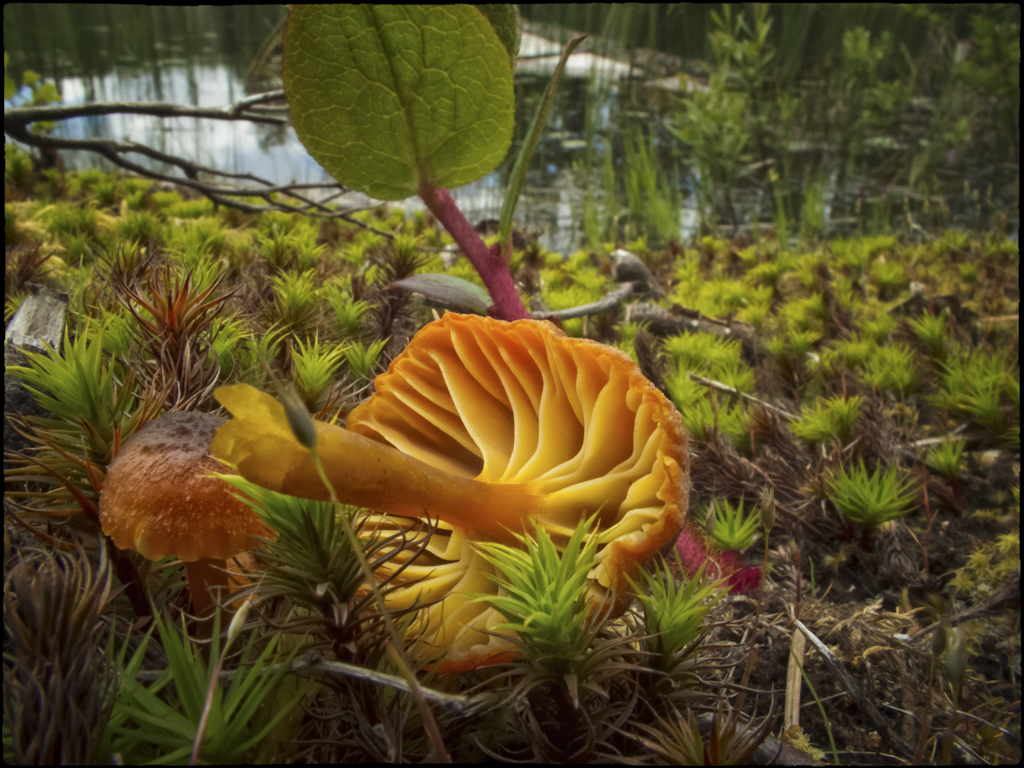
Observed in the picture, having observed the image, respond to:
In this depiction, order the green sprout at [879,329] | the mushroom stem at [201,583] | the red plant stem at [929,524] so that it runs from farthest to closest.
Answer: the green sprout at [879,329]
the red plant stem at [929,524]
the mushroom stem at [201,583]

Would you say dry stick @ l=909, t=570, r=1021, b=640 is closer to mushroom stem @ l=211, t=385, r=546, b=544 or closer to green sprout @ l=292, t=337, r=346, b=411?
mushroom stem @ l=211, t=385, r=546, b=544

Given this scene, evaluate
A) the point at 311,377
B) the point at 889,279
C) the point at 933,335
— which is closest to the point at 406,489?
the point at 311,377

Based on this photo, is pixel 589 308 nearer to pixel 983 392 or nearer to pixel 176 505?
pixel 983 392

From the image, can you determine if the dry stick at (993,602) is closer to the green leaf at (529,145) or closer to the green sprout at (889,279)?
the green leaf at (529,145)

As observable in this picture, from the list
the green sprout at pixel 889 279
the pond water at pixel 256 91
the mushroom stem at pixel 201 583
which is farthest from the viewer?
the pond water at pixel 256 91

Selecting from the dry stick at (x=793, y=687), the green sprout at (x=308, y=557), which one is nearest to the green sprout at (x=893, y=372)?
the dry stick at (x=793, y=687)

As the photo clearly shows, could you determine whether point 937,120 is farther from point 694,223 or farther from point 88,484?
point 88,484

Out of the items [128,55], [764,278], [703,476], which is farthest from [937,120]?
[128,55]
